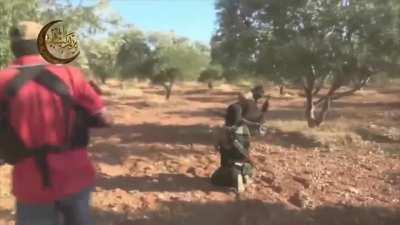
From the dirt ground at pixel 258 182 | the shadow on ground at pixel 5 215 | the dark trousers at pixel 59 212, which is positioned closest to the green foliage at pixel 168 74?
the dirt ground at pixel 258 182

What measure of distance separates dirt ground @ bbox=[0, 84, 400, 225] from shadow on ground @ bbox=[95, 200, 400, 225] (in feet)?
0.04

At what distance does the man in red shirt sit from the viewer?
8.61 feet

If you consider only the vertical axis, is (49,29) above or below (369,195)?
→ above

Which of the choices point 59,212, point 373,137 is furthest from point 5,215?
point 373,137

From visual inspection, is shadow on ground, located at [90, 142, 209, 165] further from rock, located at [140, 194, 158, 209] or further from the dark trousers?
the dark trousers

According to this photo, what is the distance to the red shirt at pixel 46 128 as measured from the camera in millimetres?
2619

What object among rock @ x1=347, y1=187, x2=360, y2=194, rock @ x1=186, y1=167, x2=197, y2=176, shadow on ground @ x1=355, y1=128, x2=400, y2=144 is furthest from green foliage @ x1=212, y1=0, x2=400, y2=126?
rock @ x1=347, y1=187, x2=360, y2=194

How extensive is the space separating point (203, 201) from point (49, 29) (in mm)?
4899

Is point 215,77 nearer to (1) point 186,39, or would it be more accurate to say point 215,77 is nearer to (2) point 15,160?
(1) point 186,39

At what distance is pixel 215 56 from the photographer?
1631cm

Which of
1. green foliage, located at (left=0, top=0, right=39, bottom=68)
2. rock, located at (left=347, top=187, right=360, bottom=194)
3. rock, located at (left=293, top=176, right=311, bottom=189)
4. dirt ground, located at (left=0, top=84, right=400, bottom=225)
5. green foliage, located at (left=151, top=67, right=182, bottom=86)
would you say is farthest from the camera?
green foliage, located at (left=151, top=67, right=182, bottom=86)

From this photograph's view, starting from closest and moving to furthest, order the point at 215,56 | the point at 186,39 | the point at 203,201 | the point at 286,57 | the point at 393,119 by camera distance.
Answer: the point at 203,201 → the point at 286,57 → the point at 215,56 → the point at 393,119 → the point at 186,39

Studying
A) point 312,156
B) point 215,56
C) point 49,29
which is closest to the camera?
point 49,29

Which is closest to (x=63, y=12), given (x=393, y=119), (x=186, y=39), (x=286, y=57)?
(x=286, y=57)
